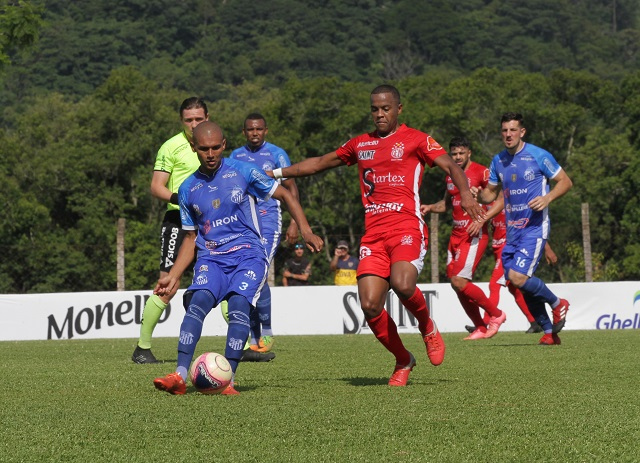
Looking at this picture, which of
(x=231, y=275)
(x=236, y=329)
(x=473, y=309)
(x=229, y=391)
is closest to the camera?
(x=229, y=391)

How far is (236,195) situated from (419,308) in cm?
155

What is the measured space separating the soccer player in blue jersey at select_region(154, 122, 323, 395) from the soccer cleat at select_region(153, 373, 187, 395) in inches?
8.3

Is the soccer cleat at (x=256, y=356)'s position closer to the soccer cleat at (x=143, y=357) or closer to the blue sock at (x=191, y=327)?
the soccer cleat at (x=143, y=357)

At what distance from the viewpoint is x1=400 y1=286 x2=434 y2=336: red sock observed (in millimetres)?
8227

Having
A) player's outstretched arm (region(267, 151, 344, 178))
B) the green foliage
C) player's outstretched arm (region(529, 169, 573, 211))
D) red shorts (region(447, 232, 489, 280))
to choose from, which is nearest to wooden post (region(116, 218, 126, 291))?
the green foliage

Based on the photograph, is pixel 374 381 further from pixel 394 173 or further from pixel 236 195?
pixel 236 195

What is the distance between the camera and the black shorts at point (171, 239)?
10.2 m

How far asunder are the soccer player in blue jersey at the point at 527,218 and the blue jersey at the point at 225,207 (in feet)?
16.9

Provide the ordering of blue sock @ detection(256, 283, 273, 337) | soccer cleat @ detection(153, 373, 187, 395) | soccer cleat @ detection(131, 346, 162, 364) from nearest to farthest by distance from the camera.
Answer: soccer cleat @ detection(153, 373, 187, 395)
soccer cleat @ detection(131, 346, 162, 364)
blue sock @ detection(256, 283, 273, 337)

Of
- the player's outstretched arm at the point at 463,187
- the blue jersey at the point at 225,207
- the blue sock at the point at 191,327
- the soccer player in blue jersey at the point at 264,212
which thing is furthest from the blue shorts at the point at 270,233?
the blue sock at the point at 191,327

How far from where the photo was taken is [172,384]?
726 centimetres

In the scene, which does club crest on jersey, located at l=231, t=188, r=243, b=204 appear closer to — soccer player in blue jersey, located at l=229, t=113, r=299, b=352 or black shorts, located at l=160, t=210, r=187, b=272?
black shorts, located at l=160, t=210, r=187, b=272

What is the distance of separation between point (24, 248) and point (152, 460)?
3674 centimetres

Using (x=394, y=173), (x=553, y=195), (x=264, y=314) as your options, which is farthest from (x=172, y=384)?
(x=553, y=195)
